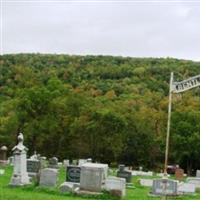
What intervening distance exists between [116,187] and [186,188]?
553cm

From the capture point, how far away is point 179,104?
6762 cm

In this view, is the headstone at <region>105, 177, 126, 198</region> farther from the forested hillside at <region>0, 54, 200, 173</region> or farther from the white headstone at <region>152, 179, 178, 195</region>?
the forested hillside at <region>0, 54, 200, 173</region>

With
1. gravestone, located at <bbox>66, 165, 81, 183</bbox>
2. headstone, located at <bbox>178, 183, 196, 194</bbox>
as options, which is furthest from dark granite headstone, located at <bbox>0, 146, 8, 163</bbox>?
headstone, located at <bbox>178, 183, 196, 194</bbox>

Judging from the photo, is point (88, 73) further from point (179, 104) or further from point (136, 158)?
point (136, 158)

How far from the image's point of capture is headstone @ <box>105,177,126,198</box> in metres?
Result: 23.0

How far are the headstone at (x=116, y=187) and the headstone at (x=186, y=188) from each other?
445 cm

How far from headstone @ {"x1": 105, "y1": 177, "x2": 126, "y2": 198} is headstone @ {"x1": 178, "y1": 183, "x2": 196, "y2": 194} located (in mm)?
4450

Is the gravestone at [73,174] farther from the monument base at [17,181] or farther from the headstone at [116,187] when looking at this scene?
the headstone at [116,187]

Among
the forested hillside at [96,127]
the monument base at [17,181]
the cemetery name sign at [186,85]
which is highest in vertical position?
the cemetery name sign at [186,85]

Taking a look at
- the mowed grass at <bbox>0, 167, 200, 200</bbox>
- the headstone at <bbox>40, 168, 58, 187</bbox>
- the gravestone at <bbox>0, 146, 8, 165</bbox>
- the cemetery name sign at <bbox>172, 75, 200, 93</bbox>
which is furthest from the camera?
the gravestone at <bbox>0, 146, 8, 165</bbox>

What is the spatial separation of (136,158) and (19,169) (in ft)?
108

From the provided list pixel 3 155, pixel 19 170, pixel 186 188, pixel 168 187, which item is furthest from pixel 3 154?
pixel 168 187

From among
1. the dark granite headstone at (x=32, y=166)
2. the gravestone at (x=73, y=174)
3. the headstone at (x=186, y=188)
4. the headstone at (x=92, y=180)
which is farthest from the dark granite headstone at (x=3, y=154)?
the headstone at (x=92, y=180)

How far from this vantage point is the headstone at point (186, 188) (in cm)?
2781
